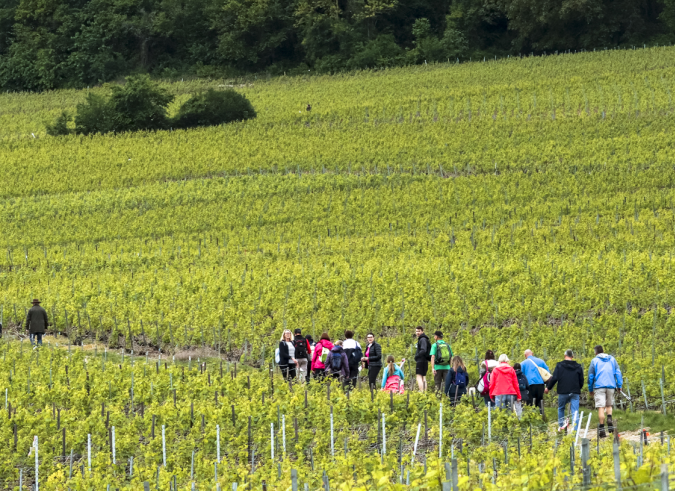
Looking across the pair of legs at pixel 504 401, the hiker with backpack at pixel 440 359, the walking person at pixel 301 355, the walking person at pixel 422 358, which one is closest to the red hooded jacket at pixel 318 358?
the walking person at pixel 301 355

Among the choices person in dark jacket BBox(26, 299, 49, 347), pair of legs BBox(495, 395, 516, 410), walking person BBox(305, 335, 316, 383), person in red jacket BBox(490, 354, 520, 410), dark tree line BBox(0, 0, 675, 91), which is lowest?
person in dark jacket BBox(26, 299, 49, 347)

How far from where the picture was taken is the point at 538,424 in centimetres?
1608

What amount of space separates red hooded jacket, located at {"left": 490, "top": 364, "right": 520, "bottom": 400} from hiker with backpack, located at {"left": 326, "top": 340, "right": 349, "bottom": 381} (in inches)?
135

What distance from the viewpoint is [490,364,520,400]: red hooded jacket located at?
16.3 meters

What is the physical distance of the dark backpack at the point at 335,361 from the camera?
62.1 ft

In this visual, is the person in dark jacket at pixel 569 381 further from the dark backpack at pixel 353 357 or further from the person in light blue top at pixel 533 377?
the dark backpack at pixel 353 357

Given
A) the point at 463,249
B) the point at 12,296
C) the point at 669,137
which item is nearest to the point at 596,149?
the point at 669,137

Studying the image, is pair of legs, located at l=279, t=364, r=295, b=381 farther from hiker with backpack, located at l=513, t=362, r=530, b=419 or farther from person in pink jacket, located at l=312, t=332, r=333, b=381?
hiker with backpack, located at l=513, t=362, r=530, b=419

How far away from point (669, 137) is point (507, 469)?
3801 cm

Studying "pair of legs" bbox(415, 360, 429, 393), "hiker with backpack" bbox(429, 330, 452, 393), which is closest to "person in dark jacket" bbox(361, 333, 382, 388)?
"pair of legs" bbox(415, 360, 429, 393)

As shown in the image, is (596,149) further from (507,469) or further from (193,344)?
(507,469)

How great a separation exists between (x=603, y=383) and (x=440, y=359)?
3.20 metres

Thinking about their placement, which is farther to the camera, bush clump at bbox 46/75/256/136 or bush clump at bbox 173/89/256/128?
bush clump at bbox 173/89/256/128

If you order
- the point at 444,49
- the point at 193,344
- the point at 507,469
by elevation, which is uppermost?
the point at 444,49
